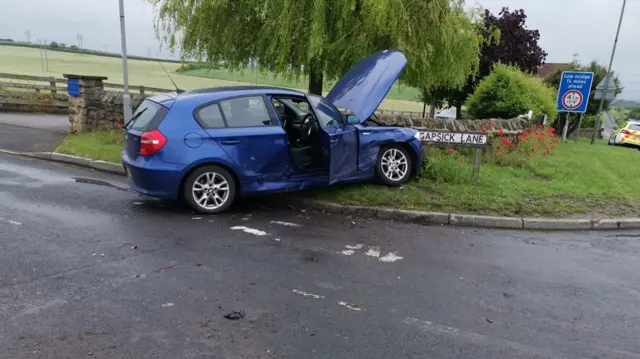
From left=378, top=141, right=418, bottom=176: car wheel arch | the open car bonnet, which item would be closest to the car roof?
the open car bonnet

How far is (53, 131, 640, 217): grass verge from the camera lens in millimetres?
6887

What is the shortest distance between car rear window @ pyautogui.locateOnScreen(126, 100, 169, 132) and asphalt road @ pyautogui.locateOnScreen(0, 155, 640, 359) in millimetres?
1148

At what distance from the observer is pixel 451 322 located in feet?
11.9

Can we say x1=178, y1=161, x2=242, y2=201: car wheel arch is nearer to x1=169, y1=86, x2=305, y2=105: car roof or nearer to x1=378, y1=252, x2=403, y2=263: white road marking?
x1=169, y1=86, x2=305, y2=105: car roof

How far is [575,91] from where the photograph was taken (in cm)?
1681

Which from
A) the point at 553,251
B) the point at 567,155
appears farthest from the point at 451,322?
the point at 567,155

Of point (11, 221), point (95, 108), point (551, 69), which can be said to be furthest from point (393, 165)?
point (551, 69)

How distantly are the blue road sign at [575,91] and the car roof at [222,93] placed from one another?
1378 centimetres

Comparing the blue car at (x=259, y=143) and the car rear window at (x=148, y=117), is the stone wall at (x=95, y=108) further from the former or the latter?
the blue car at (x=259, y=143)

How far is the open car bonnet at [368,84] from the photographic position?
7176 mm

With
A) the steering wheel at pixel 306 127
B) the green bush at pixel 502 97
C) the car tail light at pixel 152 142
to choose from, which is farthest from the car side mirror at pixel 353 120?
the green bush at pixel 502 97

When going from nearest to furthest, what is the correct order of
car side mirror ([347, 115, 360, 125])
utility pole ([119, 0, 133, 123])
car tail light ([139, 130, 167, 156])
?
car tail light ([139, 130, 167, 156]) → car side mirror ([347, 115, 360, 125]) → utility pole ([119, 0, 133, 123])

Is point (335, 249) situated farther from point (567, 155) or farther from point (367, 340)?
point (567, 155)

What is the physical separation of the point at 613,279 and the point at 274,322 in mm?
3580
